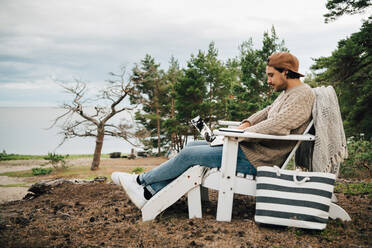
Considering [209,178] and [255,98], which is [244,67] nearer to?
[255,98]

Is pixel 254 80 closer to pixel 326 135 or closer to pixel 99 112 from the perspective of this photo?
pixel 99 112

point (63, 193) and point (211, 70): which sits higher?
point (211, 70)

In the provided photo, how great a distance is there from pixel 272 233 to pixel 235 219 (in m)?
0.44

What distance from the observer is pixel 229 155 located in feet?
7.88

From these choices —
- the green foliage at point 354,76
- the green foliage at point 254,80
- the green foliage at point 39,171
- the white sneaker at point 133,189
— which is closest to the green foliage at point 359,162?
the green foliage at point 354,76

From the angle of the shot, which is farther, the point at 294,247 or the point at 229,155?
the point at 229,155

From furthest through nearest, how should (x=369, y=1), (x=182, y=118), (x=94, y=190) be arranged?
(x=182, y=118)
(x=369, y=1)
(x=94, y=190)

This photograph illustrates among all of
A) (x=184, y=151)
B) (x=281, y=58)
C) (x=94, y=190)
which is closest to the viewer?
(x=281, y=58)

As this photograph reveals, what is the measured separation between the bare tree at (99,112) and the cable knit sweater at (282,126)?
1150 cm

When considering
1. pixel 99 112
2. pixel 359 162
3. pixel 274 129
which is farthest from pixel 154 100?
Result: pixel 274 129

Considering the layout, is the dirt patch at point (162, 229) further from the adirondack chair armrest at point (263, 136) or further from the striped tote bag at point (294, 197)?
the adirondack chair armrest at point (263, 136)

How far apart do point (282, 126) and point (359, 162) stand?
5.52 meters

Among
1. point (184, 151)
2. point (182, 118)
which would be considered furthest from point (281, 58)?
point (182, 118)

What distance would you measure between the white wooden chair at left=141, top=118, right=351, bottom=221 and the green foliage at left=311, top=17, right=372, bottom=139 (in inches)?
250
